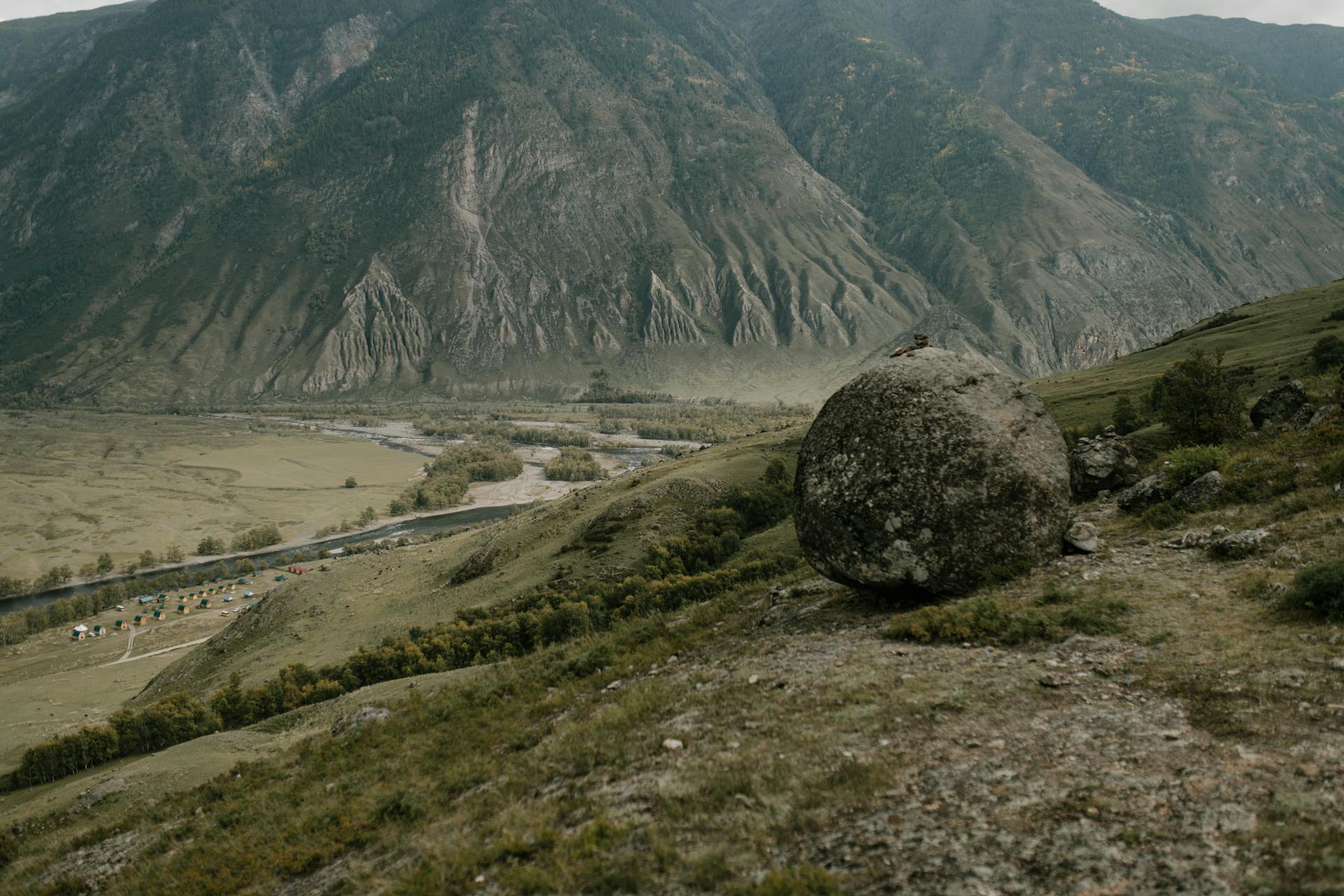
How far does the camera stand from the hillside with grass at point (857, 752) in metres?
8.45

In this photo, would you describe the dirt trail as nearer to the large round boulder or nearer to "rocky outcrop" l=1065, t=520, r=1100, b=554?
the large round boulder

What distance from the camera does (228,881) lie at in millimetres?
13305

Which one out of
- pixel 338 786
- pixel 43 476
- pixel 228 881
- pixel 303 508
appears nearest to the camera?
pixel 228 881

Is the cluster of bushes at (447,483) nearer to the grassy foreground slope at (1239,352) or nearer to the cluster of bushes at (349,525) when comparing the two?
the cluster of bushes at (349,525)

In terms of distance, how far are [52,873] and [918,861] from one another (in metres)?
22.1

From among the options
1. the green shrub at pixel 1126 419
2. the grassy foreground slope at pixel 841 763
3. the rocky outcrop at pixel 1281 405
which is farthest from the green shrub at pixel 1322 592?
the green shrub at pixel 1126 419

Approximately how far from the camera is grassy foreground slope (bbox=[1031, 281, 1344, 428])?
59188 millimetres

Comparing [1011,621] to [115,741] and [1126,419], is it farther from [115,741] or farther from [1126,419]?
[115,741]

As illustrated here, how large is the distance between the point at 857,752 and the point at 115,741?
2257 inches

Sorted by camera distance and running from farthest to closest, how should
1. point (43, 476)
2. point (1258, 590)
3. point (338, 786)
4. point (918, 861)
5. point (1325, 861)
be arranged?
point (43, 476), point (338, 786), point (1258, 590), point (918, 861), point (1325, 861)

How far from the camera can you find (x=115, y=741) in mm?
47812

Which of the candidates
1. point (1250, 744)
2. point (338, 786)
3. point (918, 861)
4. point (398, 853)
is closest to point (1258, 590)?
point (1250, 744)

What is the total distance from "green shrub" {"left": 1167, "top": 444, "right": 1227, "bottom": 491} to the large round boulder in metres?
6.69

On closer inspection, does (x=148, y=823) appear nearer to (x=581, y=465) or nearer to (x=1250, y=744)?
(x=1250, y=744)
